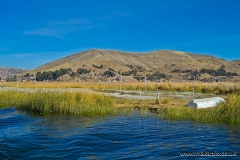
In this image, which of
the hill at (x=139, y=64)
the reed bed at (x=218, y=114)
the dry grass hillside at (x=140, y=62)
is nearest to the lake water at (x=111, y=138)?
the reed bed at (x=218, y=114)

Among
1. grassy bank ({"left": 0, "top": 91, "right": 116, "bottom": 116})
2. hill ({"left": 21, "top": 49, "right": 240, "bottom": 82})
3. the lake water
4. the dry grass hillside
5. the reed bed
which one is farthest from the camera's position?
the dry grass hillside

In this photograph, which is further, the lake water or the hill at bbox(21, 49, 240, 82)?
the hill at bbox(21, 49, 240, 82)

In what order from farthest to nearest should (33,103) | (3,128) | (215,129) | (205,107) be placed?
1. (33,103)
2. (205,107)
3. (3,128)
4. (215,129)

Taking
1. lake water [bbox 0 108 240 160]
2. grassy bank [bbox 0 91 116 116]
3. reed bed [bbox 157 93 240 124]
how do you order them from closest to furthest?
1. lake water [bbox 0 108 240 160]
2. reed bed [bbox 157 93 240 124]
3. grassy bank [bbox 0 91 116 116]

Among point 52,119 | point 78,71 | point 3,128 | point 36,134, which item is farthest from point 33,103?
point 78,71

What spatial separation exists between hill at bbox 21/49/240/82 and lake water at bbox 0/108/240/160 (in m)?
94.0

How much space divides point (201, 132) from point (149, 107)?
8864 mm

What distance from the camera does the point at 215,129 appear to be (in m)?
13.0

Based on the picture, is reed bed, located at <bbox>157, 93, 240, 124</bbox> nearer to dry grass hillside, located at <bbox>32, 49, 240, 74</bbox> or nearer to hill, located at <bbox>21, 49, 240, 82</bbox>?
hill, located at <bbox>21, 49, 240, 82</bbox>

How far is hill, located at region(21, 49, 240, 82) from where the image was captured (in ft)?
386

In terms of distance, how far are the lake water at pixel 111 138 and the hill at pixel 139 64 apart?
9399cm

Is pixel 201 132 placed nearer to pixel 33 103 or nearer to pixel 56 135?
pixel 56 135

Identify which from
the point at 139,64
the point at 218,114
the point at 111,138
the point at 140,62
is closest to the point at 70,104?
the point at 111,138

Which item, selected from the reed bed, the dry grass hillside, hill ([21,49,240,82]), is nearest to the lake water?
the reed bed
